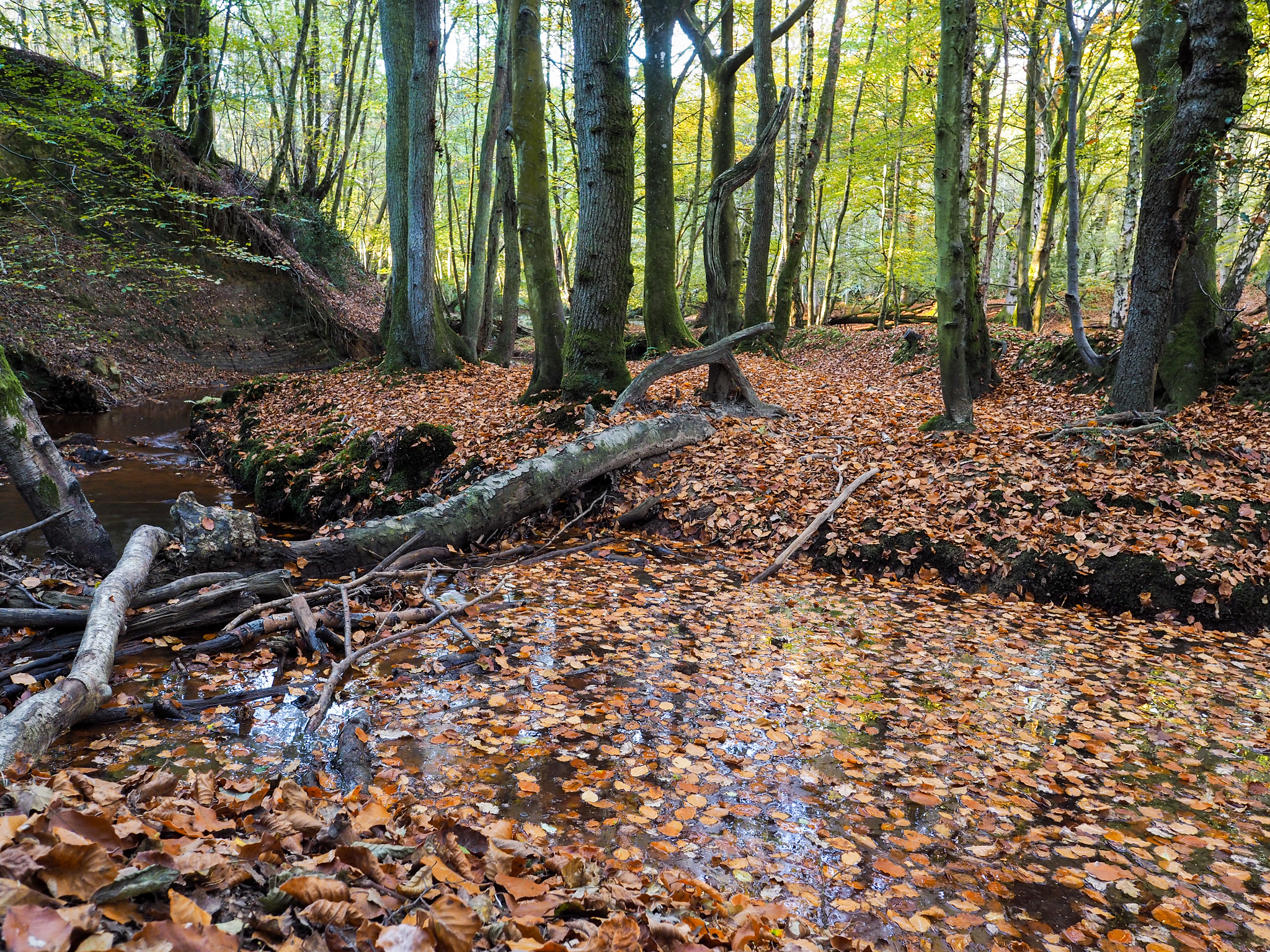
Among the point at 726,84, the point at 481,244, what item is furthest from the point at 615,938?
the point at 481,244

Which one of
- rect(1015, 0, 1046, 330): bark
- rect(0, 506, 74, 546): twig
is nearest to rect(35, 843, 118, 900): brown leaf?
rect(0, 506, 74, 546): twig

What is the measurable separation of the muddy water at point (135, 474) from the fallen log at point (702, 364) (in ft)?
17.6

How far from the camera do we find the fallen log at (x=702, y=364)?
888cm

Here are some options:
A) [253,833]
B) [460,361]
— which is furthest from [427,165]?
[253,833]

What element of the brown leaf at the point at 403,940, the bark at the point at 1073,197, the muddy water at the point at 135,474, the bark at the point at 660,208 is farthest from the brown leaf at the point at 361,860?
the bark at the point at 660,208

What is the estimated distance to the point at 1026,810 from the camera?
321cm

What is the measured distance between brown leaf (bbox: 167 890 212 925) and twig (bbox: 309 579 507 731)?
2.10 meters

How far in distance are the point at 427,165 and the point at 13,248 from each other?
7.18m

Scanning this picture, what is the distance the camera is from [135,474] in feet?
34.7

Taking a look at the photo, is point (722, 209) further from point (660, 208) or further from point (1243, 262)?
point (1243, 262)

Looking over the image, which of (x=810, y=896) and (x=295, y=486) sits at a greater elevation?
(x=295, y=486)

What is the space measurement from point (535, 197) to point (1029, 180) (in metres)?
13.2

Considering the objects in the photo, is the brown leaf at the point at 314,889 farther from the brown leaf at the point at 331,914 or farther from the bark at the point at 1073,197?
the bark at the point at 1073,197

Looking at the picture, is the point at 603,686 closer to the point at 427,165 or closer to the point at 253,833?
the point at 253,833
